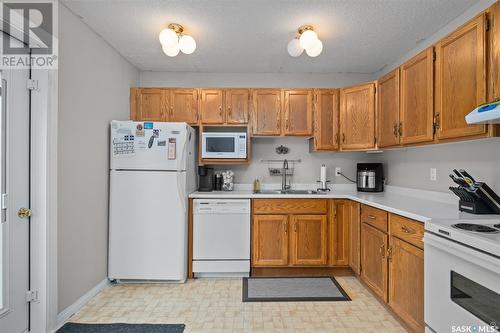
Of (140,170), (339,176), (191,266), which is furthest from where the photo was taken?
(339,176)

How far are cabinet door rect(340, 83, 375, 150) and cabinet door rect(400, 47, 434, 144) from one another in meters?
0.55

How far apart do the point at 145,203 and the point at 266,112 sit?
1.75 meters

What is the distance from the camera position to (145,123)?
286 centimetres

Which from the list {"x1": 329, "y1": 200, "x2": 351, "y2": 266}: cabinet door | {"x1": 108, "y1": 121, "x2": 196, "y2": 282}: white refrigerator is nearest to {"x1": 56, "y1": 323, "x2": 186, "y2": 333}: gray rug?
{"x1": 108, "y1": 121, "x2": 196, "y2": 282}: white refrigerator

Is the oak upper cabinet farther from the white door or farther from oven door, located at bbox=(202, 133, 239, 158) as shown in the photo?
the white door

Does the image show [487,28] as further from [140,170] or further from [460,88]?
[140,170]

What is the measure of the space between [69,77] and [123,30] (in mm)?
699

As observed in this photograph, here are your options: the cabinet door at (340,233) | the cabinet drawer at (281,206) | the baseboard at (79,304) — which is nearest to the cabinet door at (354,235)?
the cabinet door at (340,233)

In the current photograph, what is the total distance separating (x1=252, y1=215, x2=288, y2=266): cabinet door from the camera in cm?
311

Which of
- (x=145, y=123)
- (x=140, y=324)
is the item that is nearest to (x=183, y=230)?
(x=140, y=324)

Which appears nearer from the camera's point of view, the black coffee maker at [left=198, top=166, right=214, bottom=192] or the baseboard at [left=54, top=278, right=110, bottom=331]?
the baseboard at [left=54, top=278, right=110, bottom=331]

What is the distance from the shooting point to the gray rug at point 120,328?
2.09m

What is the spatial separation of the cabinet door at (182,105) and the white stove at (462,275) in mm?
2693

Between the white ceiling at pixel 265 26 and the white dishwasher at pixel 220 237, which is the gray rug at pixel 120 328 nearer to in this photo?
the white dishwasher at pixel 220 237
